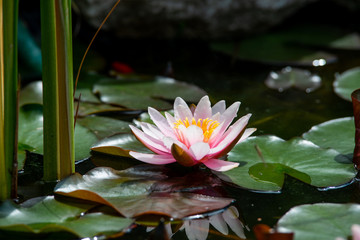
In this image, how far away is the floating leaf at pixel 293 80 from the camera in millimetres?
1841

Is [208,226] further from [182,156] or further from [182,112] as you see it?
[182,112]

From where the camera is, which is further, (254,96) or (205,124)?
(254,96)

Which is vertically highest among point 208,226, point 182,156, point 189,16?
point 189,16

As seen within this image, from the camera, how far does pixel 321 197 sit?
A: 3.54 feet

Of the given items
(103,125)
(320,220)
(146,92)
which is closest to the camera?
(320,220)

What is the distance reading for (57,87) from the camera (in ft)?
3.38

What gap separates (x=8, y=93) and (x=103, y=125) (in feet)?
1.65

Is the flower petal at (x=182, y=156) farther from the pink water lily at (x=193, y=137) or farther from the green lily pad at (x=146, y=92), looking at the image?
the green lily pad at (x=146, y=92)

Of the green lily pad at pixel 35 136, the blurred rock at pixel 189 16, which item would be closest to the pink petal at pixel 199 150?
the green lily pad at pixel 35 136

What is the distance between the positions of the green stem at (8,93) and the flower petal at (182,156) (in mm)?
332

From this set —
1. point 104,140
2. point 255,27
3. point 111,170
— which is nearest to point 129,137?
point 104,140

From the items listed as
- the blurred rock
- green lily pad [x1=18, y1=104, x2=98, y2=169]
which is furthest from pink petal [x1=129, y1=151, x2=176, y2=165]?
the blurred rock

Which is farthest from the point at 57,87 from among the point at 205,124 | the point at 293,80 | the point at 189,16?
the point at 189,16

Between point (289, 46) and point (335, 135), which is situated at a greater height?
point (289, 46)
